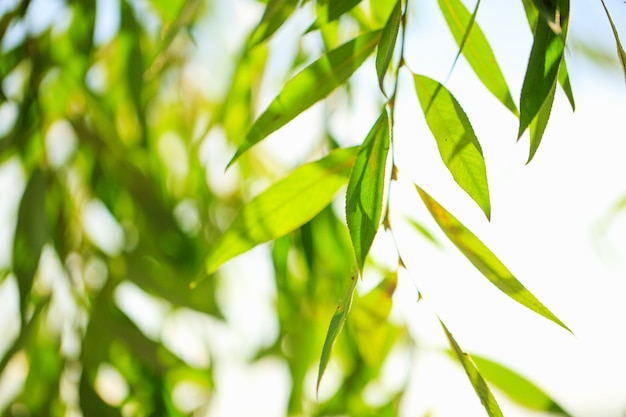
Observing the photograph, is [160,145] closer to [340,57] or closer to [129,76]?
[129,76]

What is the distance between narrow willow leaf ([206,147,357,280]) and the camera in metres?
0.42

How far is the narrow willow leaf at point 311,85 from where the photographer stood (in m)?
0.40

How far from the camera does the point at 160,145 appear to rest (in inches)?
37.4

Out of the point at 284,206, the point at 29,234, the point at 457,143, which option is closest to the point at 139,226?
the point at 29,234

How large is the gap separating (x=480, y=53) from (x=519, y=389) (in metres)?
0.27

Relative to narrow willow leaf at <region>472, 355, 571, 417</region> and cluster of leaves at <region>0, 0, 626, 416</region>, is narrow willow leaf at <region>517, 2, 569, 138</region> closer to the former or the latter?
cluster of leaves at <region>0, 0, 626, 416</region>

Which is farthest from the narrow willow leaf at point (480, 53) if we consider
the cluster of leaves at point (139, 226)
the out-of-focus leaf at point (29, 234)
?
the out-of-focus leaf at point (29, 234)

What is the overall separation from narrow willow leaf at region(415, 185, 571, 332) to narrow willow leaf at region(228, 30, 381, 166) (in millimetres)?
75

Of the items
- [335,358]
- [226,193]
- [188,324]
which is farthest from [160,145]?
[335,358]

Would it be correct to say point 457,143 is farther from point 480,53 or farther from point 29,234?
point 29,234

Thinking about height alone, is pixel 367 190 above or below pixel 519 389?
above

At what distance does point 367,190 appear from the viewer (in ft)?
1.12

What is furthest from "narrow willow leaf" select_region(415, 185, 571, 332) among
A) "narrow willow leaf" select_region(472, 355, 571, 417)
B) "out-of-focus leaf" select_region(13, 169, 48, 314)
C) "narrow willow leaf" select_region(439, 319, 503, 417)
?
"out-of-focus leaf" select_region(13, 169, 48, 314)

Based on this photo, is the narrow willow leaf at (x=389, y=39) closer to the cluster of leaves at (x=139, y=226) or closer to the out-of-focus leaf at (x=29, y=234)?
the cluster of leaves at (x=139, y=226)
